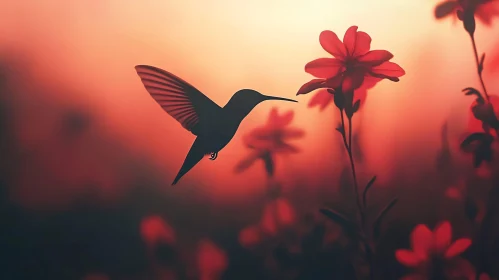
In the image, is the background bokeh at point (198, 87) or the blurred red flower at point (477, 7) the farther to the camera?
the blurred red flower at point (477, 7)

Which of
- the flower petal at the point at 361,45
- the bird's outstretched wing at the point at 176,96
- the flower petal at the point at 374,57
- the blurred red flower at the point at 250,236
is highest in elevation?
the flower petal at the point at 361,45

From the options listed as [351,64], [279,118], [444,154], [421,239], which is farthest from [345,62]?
[421,239]

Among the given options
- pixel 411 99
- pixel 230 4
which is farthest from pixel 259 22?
pixel 411 99

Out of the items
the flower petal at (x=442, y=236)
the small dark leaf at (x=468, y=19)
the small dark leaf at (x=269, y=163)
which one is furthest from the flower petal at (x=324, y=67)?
the flower petal at (x=442, y=236)

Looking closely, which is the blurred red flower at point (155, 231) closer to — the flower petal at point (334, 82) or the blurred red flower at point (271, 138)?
the blurred red flower at point (271, 138)

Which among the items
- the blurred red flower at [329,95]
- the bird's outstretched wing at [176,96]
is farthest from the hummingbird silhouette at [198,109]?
the blurred red flower at [329,95]

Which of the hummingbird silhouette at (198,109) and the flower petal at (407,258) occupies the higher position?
the hummingbird silhouette at (198,109)

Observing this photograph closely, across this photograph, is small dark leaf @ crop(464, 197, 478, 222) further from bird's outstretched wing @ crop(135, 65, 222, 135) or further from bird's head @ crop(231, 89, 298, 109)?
bird's outstretched wing @ crop(135, 65, 222, 135)

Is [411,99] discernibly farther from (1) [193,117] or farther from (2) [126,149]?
(2) [126,149]
